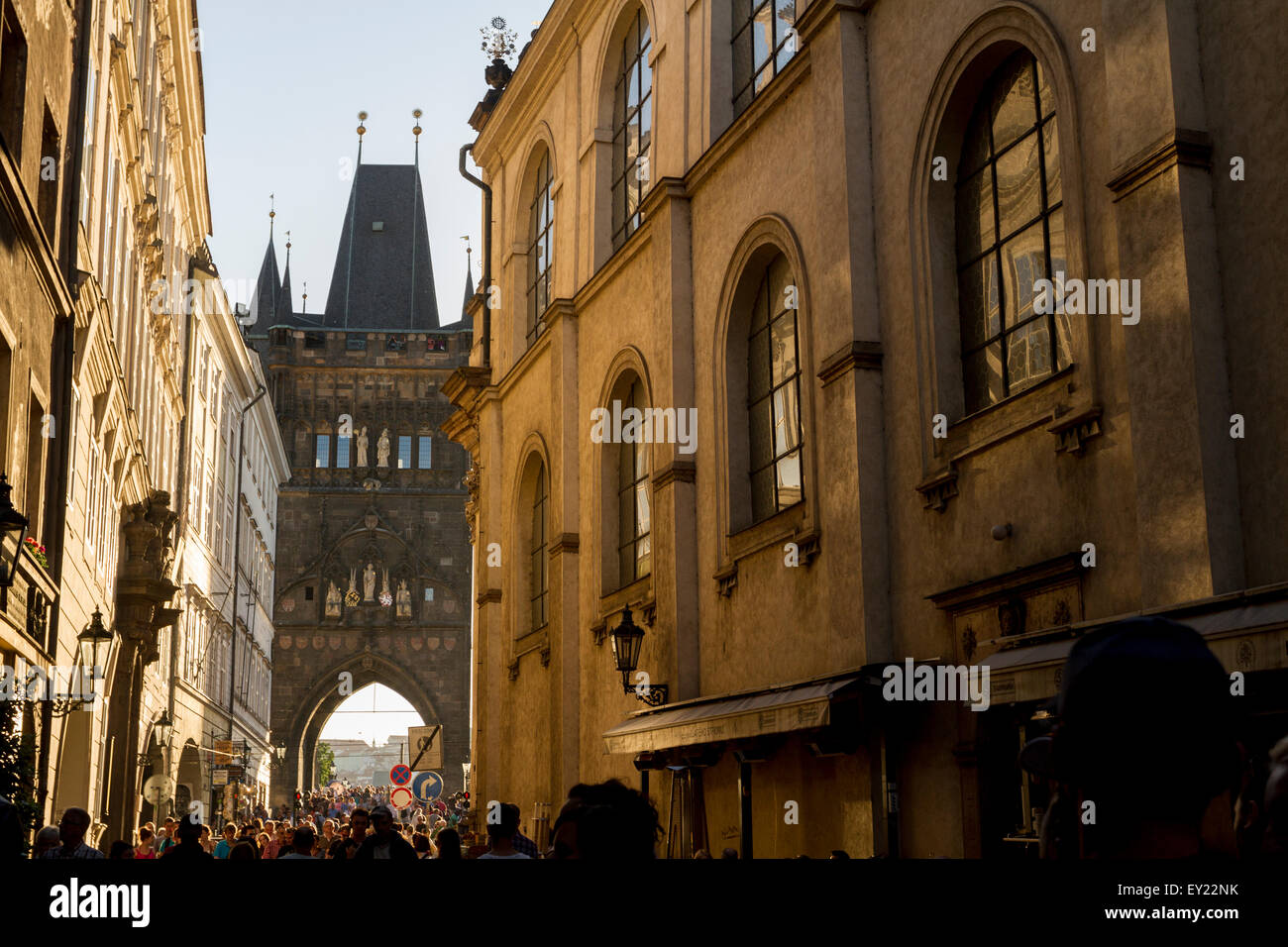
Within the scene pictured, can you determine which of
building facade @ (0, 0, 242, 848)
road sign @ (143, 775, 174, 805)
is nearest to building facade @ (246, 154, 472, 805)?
building facade @ (0, 0, 242, 848)

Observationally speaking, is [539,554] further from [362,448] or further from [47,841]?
[362,448]

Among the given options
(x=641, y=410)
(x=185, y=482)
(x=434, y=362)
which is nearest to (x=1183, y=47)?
(x=641, y=410)

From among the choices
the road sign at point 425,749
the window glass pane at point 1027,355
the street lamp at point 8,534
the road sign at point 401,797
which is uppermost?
the window glass pane at point 1027,355

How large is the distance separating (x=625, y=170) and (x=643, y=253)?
2231mm

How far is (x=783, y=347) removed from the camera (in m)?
14.6

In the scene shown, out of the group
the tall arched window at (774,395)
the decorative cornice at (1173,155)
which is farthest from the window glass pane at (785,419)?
the decorative cornice at (1173,155)

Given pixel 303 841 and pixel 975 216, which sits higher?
pixel 975 216

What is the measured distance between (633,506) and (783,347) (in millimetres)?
4963

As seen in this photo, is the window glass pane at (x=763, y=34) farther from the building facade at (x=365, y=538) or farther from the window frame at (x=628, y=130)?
the building facade at (x=365, y=538)

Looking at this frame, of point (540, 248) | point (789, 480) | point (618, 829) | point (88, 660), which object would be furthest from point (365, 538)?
point (618, 829)

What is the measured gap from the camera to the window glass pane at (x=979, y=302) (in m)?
10.8

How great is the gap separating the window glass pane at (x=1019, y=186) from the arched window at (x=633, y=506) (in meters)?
8.02
